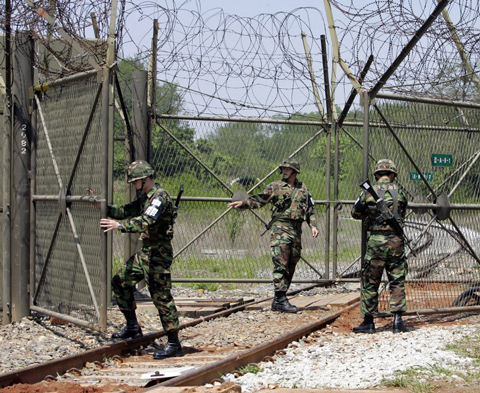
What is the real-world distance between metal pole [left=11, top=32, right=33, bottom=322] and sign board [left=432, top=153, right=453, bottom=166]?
4.63 metres

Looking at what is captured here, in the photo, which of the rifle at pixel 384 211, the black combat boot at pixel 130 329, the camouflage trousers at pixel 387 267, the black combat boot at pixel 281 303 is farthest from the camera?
the black combat boot at pixel 281 303

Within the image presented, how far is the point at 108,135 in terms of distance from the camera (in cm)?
728

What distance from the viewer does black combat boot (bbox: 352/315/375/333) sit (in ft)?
25.8

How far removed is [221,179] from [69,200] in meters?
3.24

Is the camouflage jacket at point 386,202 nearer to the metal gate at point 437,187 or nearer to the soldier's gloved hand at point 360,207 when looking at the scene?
the soldier's gloved hand at point 360,207

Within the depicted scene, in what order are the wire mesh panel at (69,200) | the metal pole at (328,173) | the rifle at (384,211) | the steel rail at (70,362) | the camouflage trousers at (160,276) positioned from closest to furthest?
1. the steel rail at (70,362)
2. the camouflage trousers at (160,276)
3. the wire mesh panel at (69,200)
4. the rifle at (384,211)
5. the metal pole at (328,173)

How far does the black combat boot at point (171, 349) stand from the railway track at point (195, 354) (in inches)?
3.1

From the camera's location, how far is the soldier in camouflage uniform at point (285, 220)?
30.1 ft

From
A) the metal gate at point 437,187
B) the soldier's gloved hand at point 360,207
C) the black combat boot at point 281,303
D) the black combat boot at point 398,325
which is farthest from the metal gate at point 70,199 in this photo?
the metal gate at point 437,187

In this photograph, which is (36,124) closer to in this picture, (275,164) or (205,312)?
(205,312)

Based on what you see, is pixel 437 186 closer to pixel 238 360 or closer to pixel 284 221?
pixel 284 221

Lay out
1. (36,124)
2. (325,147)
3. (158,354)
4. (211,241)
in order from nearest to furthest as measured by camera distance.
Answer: (158,354) → (36,124) → (211,241) → (325,147)

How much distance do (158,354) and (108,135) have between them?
82.6 inches

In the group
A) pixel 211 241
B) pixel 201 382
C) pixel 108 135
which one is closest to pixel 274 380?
pixel 201 382
